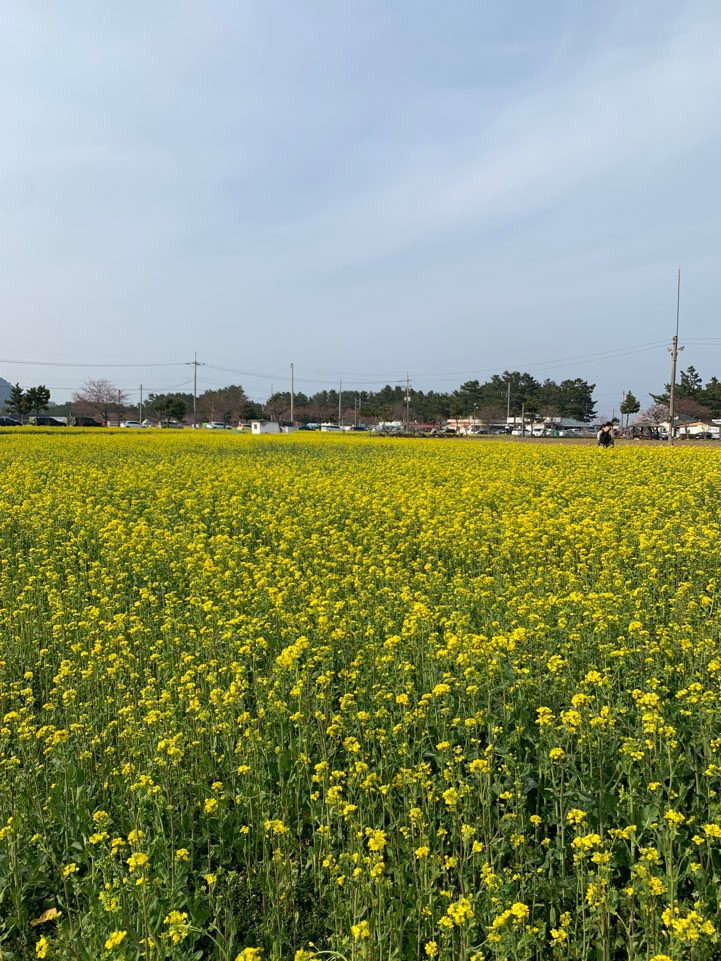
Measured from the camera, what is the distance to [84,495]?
1207 cm

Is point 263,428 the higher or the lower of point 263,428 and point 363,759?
the higher

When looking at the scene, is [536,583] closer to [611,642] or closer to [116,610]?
[611,642]

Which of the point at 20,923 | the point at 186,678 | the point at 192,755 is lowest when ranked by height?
the point at 20,923

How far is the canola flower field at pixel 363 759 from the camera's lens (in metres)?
2.39

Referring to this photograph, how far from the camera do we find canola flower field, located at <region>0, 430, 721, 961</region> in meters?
2.39

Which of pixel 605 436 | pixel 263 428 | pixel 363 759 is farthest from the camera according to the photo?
pixel 263 428

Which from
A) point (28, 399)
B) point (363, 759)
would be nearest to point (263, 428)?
point (28, 399)

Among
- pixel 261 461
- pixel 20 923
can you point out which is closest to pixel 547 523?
pixel 20 923

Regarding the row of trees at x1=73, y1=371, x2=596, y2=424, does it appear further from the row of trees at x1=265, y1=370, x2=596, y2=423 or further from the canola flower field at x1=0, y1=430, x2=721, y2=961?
the canola flower field at x1=0, y1=430, x2=721, y2=961

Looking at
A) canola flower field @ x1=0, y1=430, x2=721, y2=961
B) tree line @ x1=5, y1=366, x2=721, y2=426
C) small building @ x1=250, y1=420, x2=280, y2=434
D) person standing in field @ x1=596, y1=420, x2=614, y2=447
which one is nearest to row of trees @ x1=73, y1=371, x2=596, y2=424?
tree line @ x1=5, y1=366, x2=721, y2=426

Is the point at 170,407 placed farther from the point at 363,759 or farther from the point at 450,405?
the point at 363,759

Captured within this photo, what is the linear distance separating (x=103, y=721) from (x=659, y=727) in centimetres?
326

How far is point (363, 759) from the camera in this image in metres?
3.36

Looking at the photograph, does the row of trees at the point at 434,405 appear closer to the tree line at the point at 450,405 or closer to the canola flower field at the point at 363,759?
the tree line at the point at 450,405
